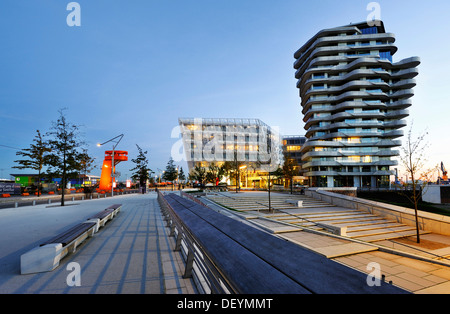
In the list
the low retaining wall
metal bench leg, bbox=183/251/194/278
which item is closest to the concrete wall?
the low retaining wall

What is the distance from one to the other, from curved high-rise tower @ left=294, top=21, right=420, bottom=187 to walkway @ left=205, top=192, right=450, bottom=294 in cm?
3956

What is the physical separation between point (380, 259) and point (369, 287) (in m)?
7.63

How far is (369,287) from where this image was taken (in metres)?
1.54

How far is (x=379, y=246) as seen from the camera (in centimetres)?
820

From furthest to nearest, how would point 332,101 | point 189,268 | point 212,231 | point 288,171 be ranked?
point 332,101 < point 288,171 < point 189,268 < point 212,231

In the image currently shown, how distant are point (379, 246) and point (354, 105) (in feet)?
176

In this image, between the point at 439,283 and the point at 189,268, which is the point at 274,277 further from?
the point at 439,283

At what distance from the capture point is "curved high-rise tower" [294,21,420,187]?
5112 cm

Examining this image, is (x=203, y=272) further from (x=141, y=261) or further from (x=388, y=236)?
(x=388, y=236)
